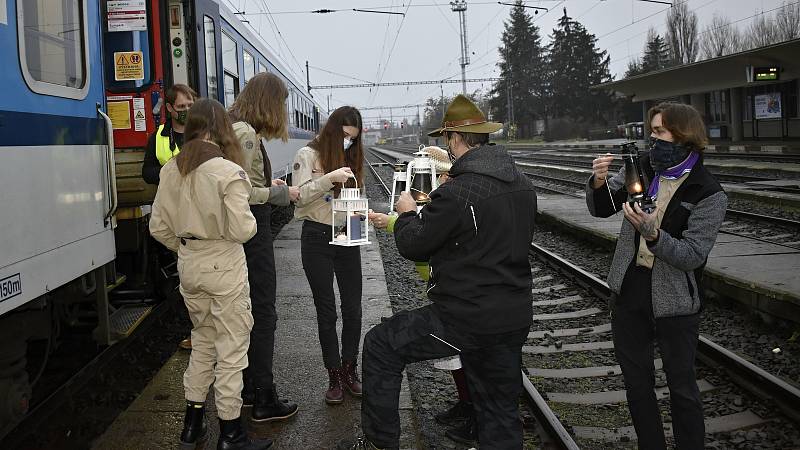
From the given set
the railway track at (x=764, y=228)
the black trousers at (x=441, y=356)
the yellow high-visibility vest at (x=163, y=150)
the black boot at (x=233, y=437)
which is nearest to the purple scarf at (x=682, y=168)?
the black trousers at (x=441, y=356)

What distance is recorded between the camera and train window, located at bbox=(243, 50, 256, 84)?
10.9 meters

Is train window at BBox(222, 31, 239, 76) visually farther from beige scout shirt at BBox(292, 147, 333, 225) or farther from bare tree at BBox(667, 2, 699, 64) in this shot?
bare tree at BBox(667, 2, 699, 64)

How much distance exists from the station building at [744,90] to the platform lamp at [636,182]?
86.0 ft

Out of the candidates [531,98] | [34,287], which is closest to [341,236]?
[34,287]

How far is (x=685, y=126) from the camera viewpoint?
11.5ft

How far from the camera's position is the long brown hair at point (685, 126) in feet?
11.5

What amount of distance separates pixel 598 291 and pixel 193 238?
5.54 meters

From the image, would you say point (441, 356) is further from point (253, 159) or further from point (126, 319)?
point (126, 319)

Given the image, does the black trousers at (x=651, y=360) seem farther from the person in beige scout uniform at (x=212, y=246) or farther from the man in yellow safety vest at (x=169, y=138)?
the man in yellow safety vest at (x=169, y=138)

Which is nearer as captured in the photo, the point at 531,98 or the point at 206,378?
the point at 206,378

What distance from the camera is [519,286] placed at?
3314 mm

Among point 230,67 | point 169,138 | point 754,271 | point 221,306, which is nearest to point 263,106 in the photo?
point 169,138

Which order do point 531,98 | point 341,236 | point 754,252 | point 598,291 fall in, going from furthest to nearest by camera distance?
point 531,98
point 754,252
point 598,291
point 341,236

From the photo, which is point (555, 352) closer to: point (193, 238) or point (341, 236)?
point (341, 236)
